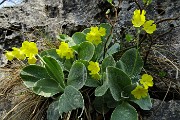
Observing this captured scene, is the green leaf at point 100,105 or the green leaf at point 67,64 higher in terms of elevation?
the green leaf at point 67,64

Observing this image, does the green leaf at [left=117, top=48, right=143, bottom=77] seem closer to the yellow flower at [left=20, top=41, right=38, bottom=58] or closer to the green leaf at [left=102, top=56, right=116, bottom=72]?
the green leaf at [left=102, top=56, right=116, bottom=72]

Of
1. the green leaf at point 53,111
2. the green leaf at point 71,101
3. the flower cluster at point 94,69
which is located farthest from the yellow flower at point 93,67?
the green leaf at point 53,111

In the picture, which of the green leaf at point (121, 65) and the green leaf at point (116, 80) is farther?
the green leaf at point (121, 65)

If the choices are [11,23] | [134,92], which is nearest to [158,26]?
[134,92]

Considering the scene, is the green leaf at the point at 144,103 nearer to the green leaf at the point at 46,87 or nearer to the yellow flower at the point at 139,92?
the yellow flower at the point at 139,92

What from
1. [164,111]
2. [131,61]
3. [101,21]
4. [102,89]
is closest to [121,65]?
[131,61]

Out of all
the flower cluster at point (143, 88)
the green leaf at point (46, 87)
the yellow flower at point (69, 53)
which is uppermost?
the yellow flower at point (69, 53)

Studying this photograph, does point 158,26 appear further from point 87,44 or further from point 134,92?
point 134,92
